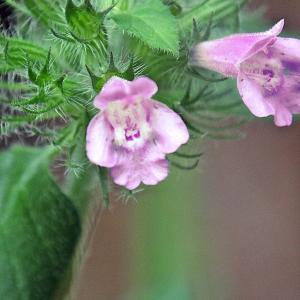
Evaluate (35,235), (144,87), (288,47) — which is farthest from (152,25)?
(35,235)

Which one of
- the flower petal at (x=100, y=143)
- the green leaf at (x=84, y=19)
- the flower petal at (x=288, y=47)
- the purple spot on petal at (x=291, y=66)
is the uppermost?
the green leaf at (x=84, y=19)

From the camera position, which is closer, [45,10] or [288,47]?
[288,47]

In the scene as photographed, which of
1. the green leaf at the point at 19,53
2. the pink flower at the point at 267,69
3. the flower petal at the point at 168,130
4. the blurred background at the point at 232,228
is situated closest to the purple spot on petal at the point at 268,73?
the pink flower at the point at 267,69

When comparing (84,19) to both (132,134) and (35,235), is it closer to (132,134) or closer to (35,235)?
(132,134)

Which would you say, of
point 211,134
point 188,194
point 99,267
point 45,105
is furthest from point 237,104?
point 99,267

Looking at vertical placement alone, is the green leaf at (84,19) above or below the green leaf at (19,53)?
above

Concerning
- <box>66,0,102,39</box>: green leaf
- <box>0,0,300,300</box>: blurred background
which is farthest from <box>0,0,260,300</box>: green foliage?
<box>0,0,300,300</box>: blurred background

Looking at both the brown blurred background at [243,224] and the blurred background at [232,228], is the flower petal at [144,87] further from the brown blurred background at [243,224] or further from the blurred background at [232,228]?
the brown blurred background at [243,224]
